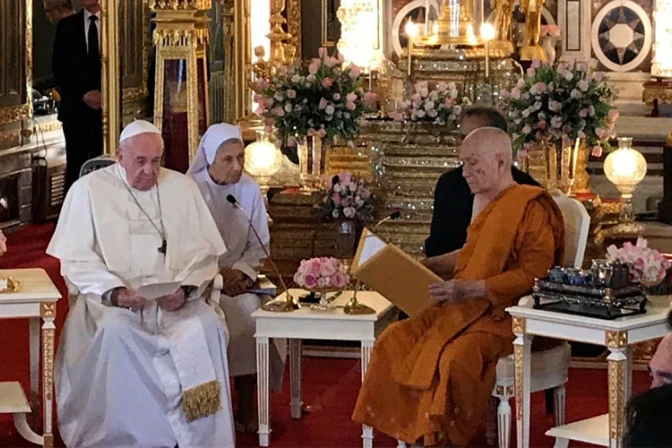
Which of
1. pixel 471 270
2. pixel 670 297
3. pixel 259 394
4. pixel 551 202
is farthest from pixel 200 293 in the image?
pixel 670 297

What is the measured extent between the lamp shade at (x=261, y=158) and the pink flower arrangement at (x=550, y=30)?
227 inches

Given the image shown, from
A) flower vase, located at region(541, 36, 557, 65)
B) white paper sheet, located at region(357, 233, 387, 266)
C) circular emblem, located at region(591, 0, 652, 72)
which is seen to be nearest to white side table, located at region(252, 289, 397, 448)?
white paper sheet, located at region(357, 233, 387, 266)

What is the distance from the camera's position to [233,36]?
11.9 m

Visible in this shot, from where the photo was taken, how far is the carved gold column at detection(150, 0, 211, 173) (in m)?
8.63

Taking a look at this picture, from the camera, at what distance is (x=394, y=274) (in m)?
5.45

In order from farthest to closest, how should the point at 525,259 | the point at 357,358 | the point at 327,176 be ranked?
1. the point at 327,176
2. the point at 357,358
3. the point at 525,259

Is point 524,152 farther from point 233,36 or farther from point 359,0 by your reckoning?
point 359,0

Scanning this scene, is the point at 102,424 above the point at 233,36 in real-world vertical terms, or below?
below

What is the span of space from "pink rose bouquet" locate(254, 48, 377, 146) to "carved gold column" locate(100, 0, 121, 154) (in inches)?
58.0

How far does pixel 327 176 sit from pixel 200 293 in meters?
3.00

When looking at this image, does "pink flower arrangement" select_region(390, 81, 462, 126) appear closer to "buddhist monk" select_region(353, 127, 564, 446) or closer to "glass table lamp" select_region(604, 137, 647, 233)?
"glass table lamp" select_region(604, 137, 647, 233)

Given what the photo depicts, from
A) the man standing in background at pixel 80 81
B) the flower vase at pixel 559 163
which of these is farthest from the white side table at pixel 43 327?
the man standing in background at pixel 80 81

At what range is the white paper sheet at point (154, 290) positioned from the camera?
5.55 meters

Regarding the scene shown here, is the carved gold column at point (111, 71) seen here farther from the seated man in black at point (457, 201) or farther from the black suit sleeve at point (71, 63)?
the seated man in black at point (457, 201)
